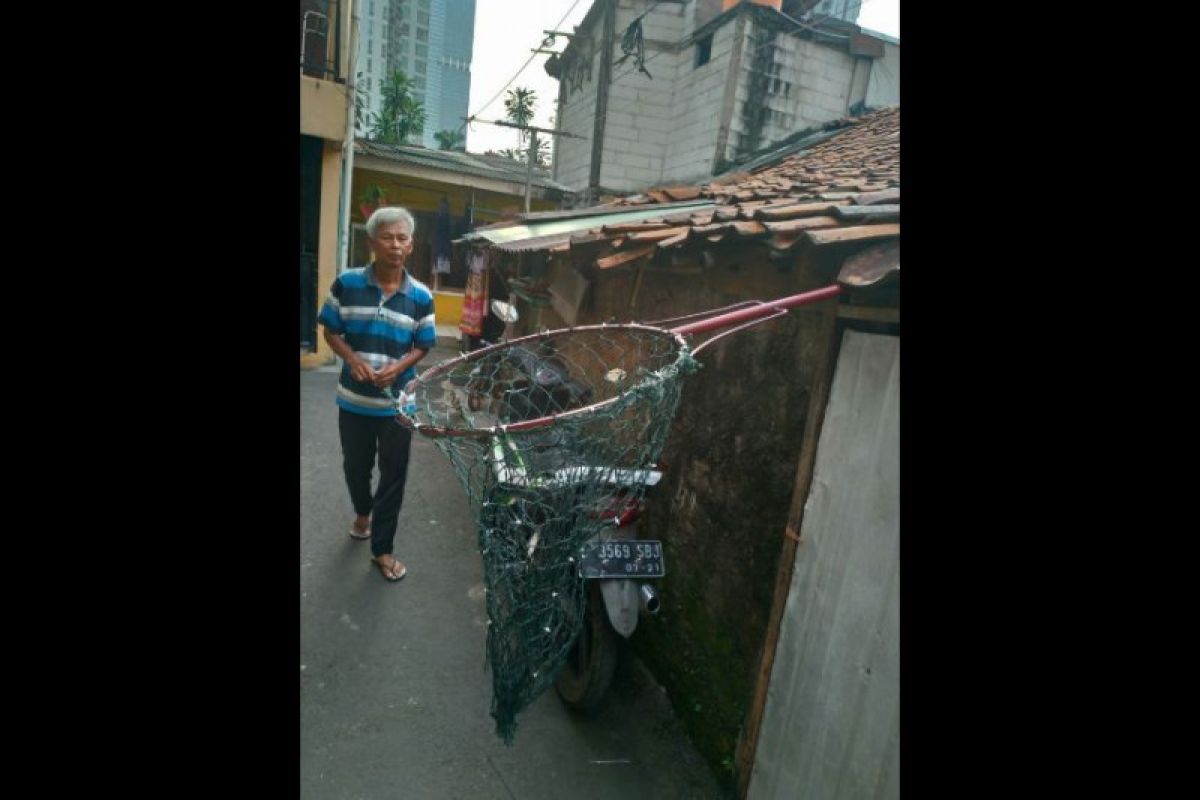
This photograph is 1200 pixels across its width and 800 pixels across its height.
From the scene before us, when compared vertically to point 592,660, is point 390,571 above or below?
below

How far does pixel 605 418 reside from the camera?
214 centimetres

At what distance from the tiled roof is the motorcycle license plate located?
1504 millimetres

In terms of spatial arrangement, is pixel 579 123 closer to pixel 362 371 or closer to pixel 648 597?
pixel 362 371

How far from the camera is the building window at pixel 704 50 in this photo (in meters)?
11.4

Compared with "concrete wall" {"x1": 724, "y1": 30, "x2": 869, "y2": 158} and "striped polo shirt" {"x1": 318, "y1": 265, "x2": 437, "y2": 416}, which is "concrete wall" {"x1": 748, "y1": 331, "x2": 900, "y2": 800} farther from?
"concrete wall" {"x1": 724, "y1": 30, "x2": 869, "y2": 158}

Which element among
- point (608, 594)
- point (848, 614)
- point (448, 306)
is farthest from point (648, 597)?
point (448, 306)

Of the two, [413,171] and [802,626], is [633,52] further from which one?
[802,626]

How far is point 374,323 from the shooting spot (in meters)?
3.53

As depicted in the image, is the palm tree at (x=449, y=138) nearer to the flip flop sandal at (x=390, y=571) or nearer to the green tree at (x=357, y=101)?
the green tree at (x=357, y=101)

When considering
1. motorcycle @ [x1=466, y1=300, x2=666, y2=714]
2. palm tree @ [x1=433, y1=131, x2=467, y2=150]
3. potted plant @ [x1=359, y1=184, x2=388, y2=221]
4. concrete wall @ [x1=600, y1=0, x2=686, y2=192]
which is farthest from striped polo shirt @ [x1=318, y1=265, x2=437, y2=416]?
palm tree @ [x1=433, y1=131, x2=467, y2=150]

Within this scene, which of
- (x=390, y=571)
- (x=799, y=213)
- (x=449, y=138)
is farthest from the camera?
(x=449, y=138)

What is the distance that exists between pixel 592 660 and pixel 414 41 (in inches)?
1870
